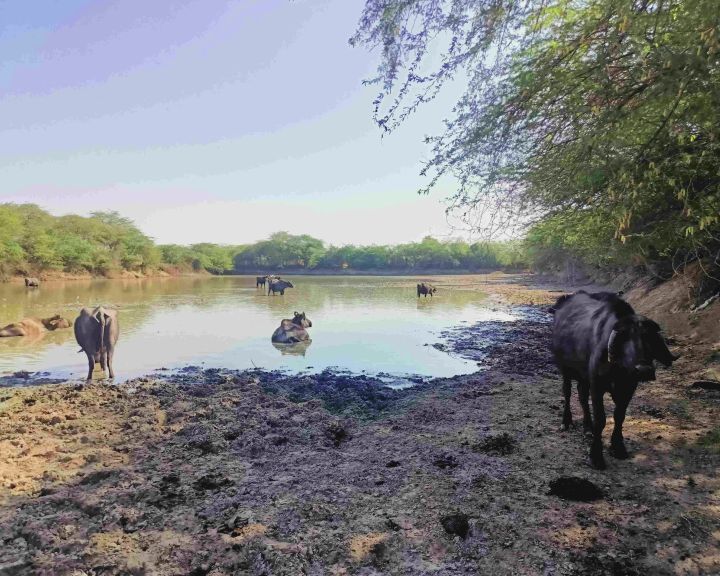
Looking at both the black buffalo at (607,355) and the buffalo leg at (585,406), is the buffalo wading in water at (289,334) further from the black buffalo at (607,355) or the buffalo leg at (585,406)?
the buffalo leg at (585,406)

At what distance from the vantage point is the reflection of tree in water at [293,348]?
12204mm

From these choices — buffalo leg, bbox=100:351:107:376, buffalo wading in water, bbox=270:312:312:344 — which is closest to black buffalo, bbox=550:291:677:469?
buffalo leg, bbox=100:351:107:376

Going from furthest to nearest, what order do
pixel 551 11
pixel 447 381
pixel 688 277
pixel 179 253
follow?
pixel 179 253 → pixel 688 277 → pixel 447 381 → pixel 551 11

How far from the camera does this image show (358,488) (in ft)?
12.6

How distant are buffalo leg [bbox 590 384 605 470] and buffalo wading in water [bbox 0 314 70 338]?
1613cm

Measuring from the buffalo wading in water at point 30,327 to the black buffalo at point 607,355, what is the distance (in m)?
15.7

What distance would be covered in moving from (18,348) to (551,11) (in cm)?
1456

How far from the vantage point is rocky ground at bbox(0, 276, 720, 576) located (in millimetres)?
2869

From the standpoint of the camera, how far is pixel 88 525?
3.41 metres

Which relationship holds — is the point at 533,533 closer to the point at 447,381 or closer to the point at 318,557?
the point at 318,557

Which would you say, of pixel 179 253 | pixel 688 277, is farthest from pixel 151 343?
pixel 179 253

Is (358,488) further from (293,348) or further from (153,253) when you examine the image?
(153,253)

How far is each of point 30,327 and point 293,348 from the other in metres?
8.82

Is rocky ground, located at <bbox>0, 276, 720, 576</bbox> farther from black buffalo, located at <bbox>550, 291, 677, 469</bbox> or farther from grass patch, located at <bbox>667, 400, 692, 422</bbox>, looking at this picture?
black buffalo, located at <bbox>550, 291, 677, 469</bbox>
